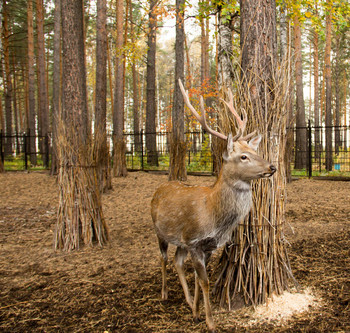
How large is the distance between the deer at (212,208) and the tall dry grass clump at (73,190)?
5.93ft

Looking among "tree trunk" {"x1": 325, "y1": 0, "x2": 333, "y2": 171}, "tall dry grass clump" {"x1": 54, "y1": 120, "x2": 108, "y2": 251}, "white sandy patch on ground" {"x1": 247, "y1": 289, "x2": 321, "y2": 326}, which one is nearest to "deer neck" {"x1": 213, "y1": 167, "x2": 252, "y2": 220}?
"white sandy patch on ground" {"x1": 247, "y1": 289, "x2": 321, "y2": 326}

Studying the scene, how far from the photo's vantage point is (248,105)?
2.82 m

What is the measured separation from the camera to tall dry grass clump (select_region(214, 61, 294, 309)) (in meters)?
2.74

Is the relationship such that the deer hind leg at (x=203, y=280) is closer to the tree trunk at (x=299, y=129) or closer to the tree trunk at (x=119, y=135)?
the tree trunk at (x=119, y=135)

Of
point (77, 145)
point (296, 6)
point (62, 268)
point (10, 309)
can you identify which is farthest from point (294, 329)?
point (296, 6)

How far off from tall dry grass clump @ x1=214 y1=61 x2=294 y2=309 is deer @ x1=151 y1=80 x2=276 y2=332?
0.25 m

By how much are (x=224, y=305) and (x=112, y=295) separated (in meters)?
0.98

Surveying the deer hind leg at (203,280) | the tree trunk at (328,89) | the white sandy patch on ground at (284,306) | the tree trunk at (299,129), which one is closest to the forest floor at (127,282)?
the white sandy patch on ground at (284,306)

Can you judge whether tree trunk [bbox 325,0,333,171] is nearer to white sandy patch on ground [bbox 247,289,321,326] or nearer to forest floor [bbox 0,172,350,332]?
forest floor [bbox 0,172,350,332]

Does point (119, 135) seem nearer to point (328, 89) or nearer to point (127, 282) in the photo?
point (127, 282)

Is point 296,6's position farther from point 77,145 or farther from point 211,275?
point 211,275

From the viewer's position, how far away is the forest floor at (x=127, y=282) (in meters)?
2.52

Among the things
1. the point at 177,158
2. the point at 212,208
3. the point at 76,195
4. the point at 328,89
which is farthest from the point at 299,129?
the point at 212,208

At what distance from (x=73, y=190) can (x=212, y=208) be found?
2.46m
